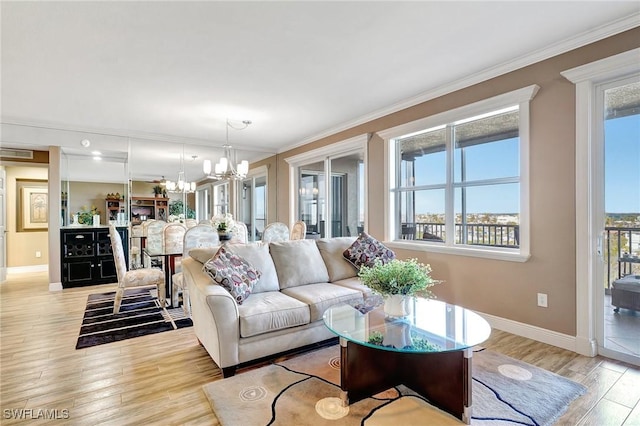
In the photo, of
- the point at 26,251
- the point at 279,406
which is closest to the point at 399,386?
the point at 279,406

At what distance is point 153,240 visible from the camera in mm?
4367

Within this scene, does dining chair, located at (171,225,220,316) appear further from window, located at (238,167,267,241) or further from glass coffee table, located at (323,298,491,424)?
window, located at (238,167,267,241)

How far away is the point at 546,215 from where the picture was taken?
108 inches

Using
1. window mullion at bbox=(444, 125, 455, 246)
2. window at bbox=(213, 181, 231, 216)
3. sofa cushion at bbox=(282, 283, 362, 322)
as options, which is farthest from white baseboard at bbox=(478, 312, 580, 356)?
window at bbox=(213, 181, 231, 216)

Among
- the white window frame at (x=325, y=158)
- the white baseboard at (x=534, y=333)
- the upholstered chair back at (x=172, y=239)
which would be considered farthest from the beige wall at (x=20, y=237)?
the white baseboard at (x=534, y=333)

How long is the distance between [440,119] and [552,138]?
1177mm

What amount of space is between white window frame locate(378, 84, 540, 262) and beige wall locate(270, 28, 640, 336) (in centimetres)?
6

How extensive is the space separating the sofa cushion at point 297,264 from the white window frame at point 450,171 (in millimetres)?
1332

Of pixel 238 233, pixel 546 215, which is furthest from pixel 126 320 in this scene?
pixel 546 215

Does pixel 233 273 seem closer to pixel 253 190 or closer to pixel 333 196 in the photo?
pixel 333 196

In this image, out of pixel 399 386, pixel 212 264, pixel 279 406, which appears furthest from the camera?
pixel 212 264

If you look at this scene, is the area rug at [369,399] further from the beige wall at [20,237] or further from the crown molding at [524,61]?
the beige wall at [20,237]

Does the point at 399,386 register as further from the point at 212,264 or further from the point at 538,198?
the point at 538,198

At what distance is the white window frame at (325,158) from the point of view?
15.5 feet
